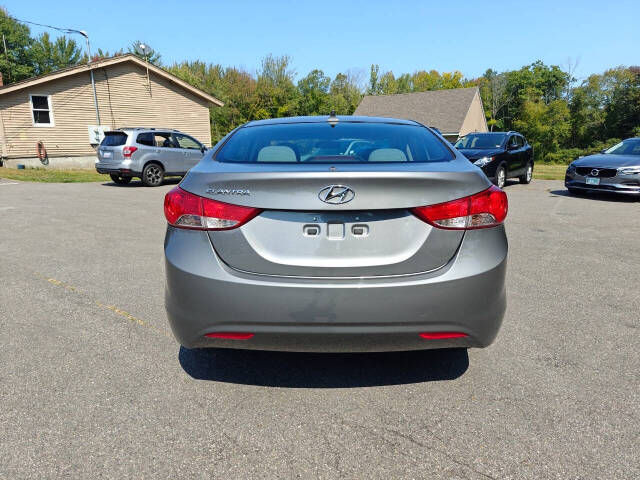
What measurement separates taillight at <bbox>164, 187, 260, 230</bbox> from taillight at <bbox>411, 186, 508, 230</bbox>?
0.86 metres

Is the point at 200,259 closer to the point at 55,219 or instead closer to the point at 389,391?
the point at 389,391

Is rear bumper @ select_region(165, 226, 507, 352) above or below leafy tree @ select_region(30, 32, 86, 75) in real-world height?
below

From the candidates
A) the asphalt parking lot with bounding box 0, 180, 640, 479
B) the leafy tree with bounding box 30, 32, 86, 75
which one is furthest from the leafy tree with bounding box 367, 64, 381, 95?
the asphalt parking lot with bounding box 0, 180, 640, 479

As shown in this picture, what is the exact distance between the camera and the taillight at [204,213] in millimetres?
2281

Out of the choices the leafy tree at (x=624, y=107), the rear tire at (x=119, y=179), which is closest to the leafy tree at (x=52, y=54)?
the rear tire at (x=119, y=179)

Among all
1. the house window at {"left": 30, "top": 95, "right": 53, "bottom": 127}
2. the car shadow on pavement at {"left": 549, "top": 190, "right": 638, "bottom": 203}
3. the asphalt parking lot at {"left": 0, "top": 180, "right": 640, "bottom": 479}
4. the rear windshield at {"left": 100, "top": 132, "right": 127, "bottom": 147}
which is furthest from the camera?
the house window at {"left": 30, "top": 95, "right": 53, "bottom": 127}

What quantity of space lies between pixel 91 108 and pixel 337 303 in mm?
24664

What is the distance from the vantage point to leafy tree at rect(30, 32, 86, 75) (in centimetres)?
6138

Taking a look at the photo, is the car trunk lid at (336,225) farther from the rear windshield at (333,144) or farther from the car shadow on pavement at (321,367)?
the car shadow on pavement at (321,367)

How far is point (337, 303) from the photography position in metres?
2.25

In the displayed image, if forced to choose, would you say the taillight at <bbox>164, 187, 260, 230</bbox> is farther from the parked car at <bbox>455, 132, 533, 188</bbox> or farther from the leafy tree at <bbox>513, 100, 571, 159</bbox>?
the leafy tree at <bbox>513, 100, 571, 159</bbox>

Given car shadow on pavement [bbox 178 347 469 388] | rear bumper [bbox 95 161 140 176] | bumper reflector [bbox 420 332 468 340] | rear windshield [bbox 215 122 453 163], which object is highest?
rear windshield [bbox 215 122 453 163]

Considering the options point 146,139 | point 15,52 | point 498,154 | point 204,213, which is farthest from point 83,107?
point 15,52

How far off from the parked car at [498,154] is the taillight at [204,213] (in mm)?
11429
